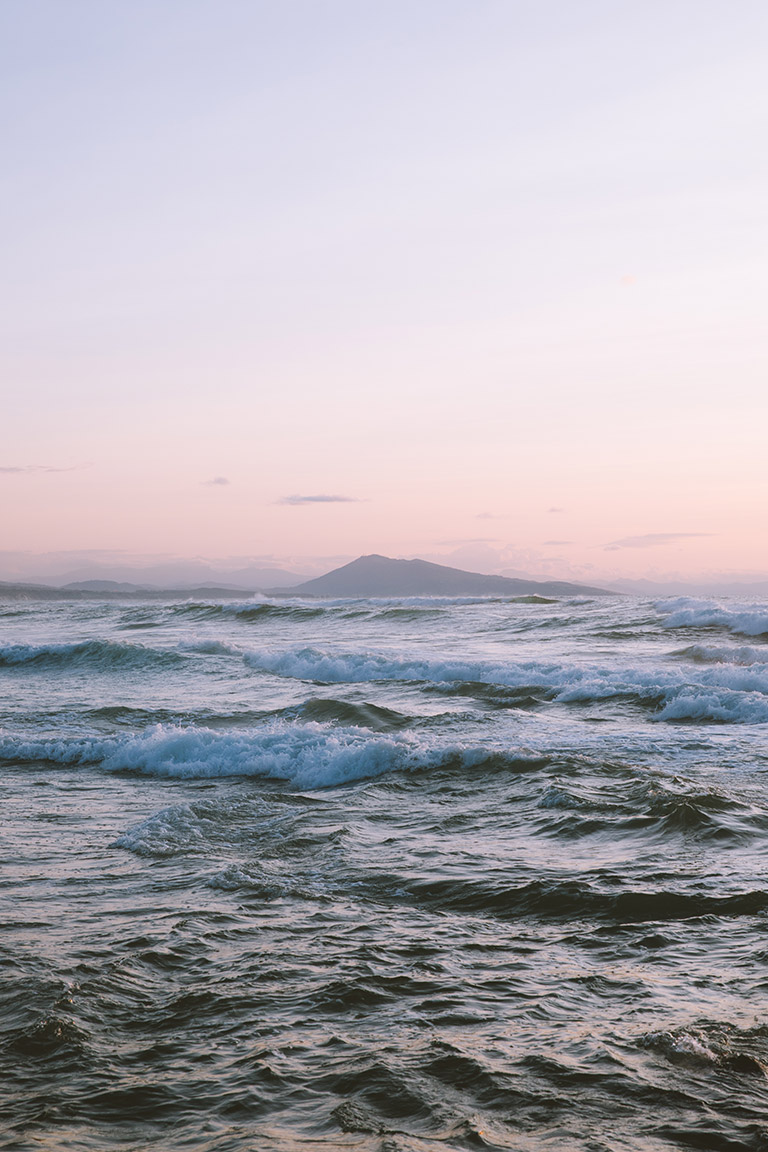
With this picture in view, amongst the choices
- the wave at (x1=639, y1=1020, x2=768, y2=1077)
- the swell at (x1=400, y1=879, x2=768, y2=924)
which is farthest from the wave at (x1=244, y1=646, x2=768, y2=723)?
the wave at (x1=639, y1=1020, x2=768, y2=1077)

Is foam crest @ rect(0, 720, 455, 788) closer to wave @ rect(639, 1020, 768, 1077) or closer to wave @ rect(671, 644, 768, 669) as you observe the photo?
wave @ rect(639, 1020, 768, 1077)

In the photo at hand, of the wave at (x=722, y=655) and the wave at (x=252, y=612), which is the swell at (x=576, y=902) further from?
the wave at (x=252, y=612)

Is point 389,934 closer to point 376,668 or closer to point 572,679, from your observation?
point 572,679

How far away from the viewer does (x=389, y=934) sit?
5.73 m

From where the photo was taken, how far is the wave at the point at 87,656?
2619 centimetres

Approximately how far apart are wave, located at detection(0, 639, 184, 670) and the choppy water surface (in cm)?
1157

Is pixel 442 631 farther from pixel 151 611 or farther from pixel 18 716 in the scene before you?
pixel 151 611

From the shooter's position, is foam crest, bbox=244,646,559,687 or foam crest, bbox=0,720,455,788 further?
foam crest, bbox=244,646,559,687

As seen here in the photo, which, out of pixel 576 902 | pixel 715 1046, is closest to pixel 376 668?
pixel 576 902

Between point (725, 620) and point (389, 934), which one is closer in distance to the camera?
point (389, 934)

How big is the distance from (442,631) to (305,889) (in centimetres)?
2874

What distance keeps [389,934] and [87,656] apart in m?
24.0

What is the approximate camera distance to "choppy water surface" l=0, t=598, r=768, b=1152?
3650mm

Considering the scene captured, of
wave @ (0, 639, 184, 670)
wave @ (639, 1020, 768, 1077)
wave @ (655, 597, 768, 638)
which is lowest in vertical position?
wave @ (0, 639, 184, 670)
